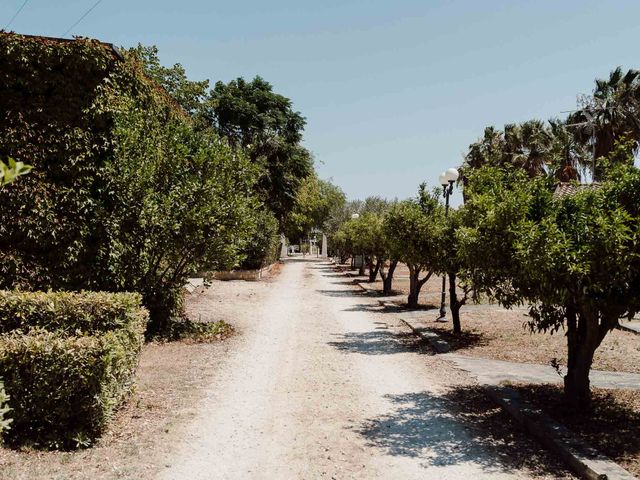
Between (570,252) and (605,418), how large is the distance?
8.12 ft

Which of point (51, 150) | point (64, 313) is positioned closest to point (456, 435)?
point (64, 313)

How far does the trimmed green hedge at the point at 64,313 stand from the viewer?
695cm

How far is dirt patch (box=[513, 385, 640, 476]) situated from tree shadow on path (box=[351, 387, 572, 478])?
0.53 m

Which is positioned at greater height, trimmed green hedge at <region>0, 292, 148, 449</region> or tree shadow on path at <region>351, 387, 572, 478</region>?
trimmed green hedge at <region>0, 292, 148, 449</region>

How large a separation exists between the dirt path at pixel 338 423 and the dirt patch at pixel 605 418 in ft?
2.13

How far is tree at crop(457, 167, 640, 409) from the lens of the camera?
5.48m

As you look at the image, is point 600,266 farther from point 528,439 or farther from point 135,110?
point 135,110

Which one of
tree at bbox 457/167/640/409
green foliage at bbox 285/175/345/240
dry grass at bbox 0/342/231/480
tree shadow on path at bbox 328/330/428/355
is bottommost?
dry grass at bbox 0/342/231/480

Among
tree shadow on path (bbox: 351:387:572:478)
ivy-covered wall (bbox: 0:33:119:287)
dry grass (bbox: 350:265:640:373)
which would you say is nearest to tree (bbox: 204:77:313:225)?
dry grass (bbox: 350:265:640:373)

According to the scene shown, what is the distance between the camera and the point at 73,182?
10273 mm

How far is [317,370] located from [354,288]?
18.1 m

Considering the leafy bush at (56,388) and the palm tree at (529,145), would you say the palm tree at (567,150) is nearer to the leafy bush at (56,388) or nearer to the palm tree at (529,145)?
the palm tree at (529,145)

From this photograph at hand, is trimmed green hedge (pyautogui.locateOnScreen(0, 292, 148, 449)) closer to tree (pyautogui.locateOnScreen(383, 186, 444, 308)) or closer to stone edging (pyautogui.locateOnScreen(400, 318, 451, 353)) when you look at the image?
stone edging (pyautogui.locateOnScreen(400, 318, 451, 353))

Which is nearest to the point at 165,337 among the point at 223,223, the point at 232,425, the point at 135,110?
the point at 223,223
